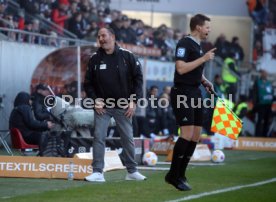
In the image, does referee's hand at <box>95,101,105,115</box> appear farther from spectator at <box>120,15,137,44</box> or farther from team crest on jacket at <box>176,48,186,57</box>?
spectator at <box>120,15,137,44</box>

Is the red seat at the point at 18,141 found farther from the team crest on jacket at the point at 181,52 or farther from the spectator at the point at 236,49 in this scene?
Result: the spectator at the point at 236,49

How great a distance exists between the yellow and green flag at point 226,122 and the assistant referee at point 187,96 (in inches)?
62.8

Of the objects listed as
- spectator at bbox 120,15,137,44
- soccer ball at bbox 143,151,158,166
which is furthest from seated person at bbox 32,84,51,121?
spectator at bbox 120,15,137,44

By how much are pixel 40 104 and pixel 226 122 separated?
5237 millimetres

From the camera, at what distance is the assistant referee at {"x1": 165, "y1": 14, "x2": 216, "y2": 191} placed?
10258 mm

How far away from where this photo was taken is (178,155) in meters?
10.4

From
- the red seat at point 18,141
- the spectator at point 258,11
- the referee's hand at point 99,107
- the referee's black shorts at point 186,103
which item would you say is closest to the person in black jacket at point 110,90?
the referee's hand at point 99,107

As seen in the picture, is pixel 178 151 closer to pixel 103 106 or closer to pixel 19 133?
pixel 103 106

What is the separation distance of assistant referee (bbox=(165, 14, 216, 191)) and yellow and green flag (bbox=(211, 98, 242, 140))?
5.24ft

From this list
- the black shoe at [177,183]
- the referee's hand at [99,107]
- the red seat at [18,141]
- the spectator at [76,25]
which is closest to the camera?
the black shoe at [177,183]

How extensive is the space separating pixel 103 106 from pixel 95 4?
51.8 ft

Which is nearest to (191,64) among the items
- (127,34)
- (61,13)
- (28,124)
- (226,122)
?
(226,122)

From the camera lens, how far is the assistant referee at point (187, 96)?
1026cm

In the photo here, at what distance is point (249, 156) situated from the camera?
1850cm
